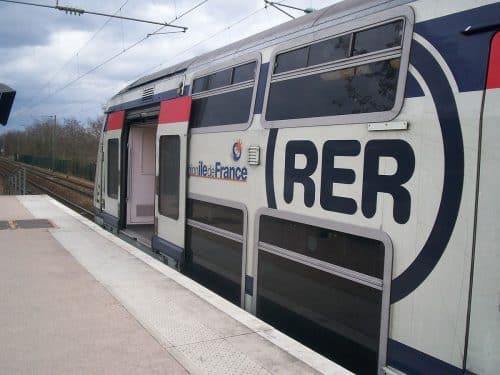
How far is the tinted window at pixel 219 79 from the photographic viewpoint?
4.98 metres

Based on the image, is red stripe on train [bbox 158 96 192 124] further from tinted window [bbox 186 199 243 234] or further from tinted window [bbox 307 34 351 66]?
tinted window [bbox 307 34 351 66]

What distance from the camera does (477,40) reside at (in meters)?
2.51

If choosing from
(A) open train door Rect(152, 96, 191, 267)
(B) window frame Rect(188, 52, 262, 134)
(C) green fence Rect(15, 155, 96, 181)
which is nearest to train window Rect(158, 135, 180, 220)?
(A) open train door Rect(152, 96, 191, 267)

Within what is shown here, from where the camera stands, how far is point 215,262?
517 cm

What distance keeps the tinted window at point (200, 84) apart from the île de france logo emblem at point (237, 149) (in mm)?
1106

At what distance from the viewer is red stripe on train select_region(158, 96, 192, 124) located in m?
5.69

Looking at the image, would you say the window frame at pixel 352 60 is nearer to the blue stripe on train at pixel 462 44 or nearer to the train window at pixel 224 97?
the blue stripe on train at pixel 462 44

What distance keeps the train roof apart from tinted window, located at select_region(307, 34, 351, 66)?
172mm

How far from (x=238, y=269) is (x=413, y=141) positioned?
2416mm

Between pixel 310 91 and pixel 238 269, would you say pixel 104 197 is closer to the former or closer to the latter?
pixel 238 269

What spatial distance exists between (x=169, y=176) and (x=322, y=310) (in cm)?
339

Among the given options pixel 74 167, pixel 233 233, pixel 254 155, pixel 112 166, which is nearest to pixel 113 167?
pixel 112 166

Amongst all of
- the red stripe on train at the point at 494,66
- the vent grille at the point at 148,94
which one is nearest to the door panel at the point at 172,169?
the vent grille at the point at 148,94

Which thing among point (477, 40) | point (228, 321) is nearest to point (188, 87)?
point (228, 321)
